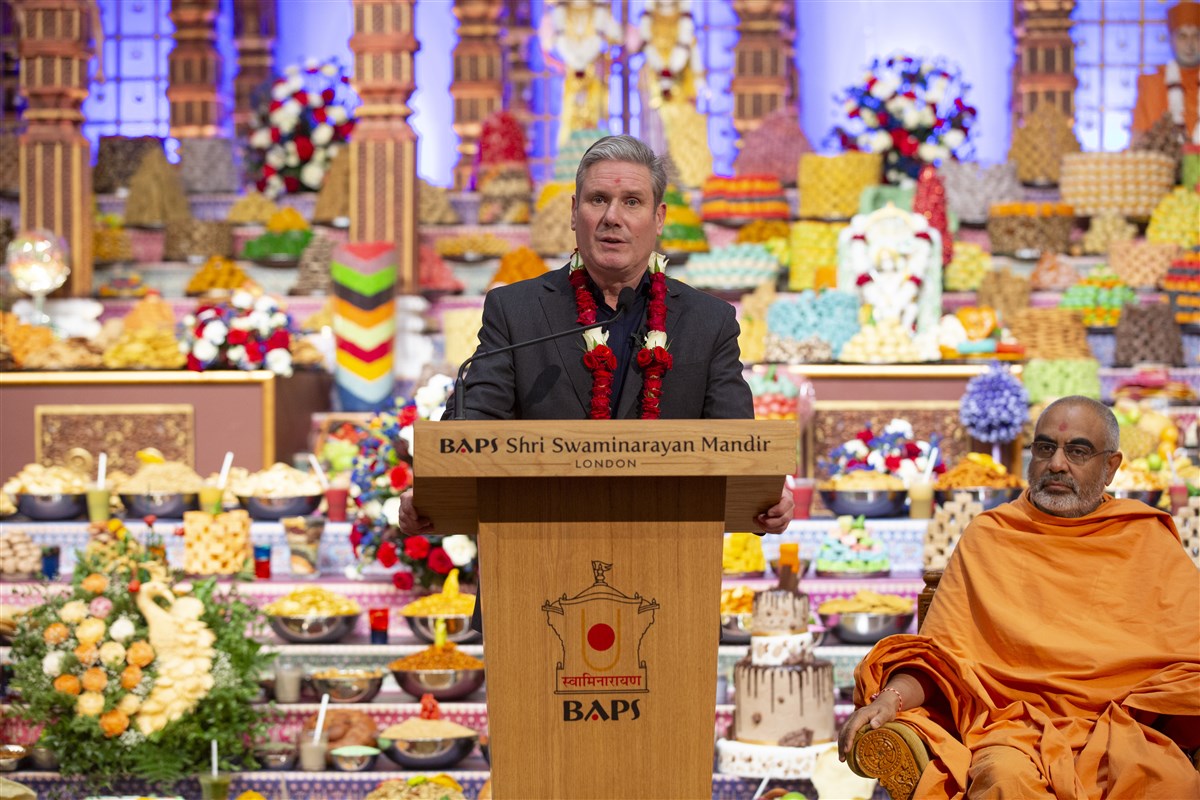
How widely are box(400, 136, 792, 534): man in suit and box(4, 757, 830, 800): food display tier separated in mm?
2545

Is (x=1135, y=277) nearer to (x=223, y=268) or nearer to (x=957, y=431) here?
(x=957, y=431)

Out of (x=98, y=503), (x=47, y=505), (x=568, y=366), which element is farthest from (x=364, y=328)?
(x=568, y=366)

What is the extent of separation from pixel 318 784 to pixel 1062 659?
2.34 meters

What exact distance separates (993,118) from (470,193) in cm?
440

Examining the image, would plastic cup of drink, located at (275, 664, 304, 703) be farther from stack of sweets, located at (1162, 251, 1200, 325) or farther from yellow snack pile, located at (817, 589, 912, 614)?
stack of sweets, located at (1162, 251, 1200, 325)

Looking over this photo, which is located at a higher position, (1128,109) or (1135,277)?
(1128,109)

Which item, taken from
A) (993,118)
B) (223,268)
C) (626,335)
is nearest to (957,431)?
(223,268)

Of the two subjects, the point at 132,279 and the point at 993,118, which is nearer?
the point at 132,279

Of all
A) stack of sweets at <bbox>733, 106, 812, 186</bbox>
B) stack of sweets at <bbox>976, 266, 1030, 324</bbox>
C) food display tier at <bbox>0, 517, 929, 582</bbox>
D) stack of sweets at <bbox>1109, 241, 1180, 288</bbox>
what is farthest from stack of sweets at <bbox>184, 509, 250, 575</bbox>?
stack of sweets at <bbox>733, 106, 812, 186</bbox>

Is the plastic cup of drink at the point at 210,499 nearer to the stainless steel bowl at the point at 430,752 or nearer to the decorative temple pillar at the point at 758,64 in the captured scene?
the stainless steel bowl at the point at 430,752

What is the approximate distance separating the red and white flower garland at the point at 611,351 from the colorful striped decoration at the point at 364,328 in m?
6.34

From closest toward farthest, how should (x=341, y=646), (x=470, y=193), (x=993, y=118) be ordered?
(x=341, y=646) < (x=470, y=193) < (x=993, y=118)

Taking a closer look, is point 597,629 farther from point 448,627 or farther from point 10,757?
point 448,627

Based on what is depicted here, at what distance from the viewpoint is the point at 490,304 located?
265 centimetres
